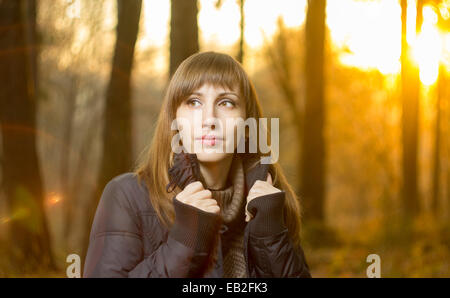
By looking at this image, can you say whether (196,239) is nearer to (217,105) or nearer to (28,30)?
(217,105)

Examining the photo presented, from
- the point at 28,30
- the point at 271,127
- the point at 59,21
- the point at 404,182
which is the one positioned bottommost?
the point at 404,182

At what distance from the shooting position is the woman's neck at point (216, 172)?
2.04 m

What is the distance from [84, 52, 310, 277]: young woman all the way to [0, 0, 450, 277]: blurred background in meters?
0.73

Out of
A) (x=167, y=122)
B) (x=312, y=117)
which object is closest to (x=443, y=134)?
(x=312, y=117)

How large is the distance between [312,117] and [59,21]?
14.2ft

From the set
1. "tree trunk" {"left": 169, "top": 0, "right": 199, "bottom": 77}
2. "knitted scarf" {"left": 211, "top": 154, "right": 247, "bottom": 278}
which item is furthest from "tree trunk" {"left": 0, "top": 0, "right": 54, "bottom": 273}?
"knitted scarf" {"left": 211, "top": 154, "right": 247, "bottom": 278}

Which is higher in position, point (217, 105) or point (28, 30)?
point (28, 30)

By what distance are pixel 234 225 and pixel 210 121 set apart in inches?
20.3

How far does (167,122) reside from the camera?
2062 millimetres

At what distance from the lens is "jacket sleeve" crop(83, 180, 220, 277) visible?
1.81 m

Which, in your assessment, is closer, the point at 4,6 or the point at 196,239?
the point at 196,239

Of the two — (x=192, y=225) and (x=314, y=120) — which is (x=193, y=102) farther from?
(x=314, y=120)

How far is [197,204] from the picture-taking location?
71.9 inches

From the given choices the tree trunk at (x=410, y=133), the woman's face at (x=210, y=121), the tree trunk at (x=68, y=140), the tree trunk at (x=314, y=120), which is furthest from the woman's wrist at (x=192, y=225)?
the tree trunk at (x=68, y=140)
